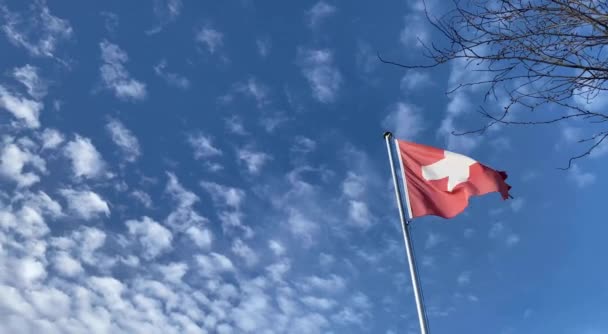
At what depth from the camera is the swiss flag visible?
9.88 meters

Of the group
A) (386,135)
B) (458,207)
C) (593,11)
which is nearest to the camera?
(593,11)

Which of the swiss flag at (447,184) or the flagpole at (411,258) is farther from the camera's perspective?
the swiss flag at (447,184)

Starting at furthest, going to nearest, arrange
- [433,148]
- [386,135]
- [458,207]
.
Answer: [386,135]
[433,148]
[458,207]

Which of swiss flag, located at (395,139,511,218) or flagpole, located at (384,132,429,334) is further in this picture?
swiss flag, located at (395,139,511,218)

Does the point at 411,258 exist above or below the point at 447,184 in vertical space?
below

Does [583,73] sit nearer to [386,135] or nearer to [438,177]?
[438,177]

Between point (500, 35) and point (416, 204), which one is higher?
point (416, 204)

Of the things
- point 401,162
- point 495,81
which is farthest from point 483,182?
point 495,81

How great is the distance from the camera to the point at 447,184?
10.1 m

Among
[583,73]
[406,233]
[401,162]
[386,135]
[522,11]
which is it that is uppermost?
[386,135]

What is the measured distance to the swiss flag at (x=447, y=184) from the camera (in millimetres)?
9883

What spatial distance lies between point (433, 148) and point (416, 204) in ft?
4.00

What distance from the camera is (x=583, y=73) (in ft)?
16.0

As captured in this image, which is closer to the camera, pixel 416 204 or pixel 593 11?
pixel 593 11
